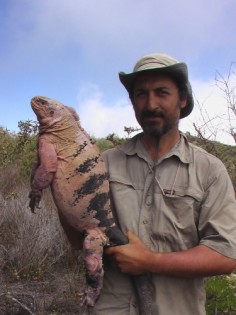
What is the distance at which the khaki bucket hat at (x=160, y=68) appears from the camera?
2443 millimetres

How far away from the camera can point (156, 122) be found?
2.47 meters

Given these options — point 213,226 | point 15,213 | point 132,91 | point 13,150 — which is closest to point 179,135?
point 132,91

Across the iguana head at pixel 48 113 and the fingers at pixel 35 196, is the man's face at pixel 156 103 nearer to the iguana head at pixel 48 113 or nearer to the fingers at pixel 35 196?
the iguana head at pixel 48 113

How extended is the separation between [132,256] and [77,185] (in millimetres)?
448

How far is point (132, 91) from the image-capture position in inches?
104

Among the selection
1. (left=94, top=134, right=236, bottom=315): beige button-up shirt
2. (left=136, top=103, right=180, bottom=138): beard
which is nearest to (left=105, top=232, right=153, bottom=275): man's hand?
(left=94, top=134, right=236, bottom=315): beige button-up shirt

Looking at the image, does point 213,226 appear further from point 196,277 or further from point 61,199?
point 61,199

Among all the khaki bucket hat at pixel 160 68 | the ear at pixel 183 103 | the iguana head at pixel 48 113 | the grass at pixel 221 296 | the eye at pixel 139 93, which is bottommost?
the grass at pixel 221 296

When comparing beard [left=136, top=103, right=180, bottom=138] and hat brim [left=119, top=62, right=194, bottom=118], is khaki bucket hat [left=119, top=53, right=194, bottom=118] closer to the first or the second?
hat brim [left=119, top=62, right=194, bottom=118]

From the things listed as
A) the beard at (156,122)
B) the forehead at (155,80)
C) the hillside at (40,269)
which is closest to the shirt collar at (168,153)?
the beard at (156,122)

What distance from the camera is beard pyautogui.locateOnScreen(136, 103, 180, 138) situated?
246 cm

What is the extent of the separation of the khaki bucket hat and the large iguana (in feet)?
1.52

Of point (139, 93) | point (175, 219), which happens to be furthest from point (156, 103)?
point (175, 219)

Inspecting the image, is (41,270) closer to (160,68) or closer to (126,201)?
(126,201)
